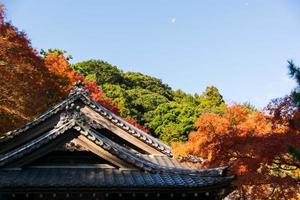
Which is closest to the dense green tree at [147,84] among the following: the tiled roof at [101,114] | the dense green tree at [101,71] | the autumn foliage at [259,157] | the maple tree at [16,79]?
the dense green tree at [101,71]

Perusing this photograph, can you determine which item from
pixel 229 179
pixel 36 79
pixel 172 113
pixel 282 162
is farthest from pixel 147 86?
pixel 229 179

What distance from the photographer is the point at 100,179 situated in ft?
36.1

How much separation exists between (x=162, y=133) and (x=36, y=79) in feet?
111

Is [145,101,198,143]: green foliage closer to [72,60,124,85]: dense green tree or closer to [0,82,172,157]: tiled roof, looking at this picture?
[72,60,124,85]: dense green tree

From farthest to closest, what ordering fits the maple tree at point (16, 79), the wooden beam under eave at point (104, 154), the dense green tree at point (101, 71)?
1. the dense green tree at point (101, 71)
2. the maple tree at point (16, 79)
3. the wooden beam under eave at point (104, 154)

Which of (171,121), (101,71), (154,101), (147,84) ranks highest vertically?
(101,71)

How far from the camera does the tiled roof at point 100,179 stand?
34.1ft

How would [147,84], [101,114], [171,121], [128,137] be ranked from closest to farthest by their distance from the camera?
[128,137], [101,114], [171,121], [147,84]

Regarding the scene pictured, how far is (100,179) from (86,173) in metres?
0.87

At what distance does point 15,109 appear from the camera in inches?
736

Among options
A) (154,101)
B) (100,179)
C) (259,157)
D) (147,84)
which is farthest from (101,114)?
(147,84)

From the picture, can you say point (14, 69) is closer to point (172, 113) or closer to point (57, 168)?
point (57, 168)

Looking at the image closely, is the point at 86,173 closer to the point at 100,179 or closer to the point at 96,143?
the point at 100,179

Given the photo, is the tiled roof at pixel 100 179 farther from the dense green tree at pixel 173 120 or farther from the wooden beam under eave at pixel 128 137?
the dense green tree at pixel 173 120
